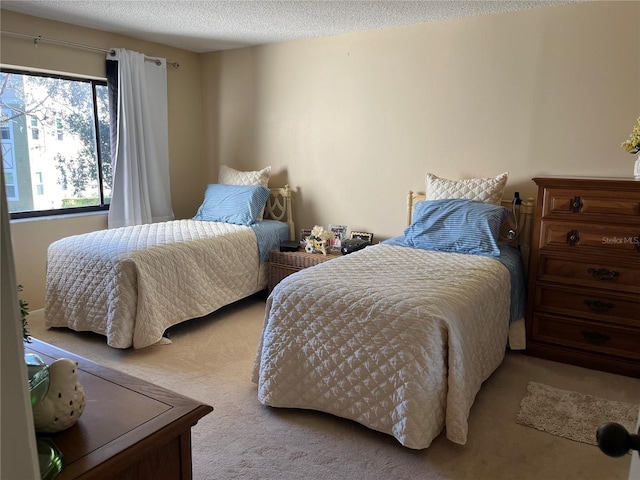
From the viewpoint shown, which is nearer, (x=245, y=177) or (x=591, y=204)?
(x=591, y=204)

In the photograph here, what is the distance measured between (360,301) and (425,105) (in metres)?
2.03

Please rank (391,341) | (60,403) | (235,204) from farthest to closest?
(235,204)
(391,341)
(60,403)

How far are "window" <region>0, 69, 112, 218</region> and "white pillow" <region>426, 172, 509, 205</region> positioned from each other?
2749mm

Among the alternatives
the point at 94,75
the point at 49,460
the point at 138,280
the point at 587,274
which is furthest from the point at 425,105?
the point at 49,460

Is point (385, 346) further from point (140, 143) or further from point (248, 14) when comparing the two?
point (140, 143)

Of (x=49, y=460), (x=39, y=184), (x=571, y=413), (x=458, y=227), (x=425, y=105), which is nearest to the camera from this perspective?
(x=49, y=460)

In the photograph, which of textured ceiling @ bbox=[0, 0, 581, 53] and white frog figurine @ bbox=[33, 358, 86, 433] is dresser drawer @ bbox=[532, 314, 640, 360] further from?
white frog figurine @ bbox=[33, 358, 86, 433]

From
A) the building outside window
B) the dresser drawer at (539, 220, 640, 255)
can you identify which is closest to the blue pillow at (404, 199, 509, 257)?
the dresser drawer at (539, 220, 640, 255)

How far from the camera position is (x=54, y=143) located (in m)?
3.88

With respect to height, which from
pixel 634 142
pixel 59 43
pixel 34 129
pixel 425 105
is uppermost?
pixel 59 43

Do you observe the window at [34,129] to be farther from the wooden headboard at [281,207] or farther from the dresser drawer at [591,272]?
the dresser drawer at [591,272]

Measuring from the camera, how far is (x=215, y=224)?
405 cm

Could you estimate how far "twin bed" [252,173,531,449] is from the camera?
205cm

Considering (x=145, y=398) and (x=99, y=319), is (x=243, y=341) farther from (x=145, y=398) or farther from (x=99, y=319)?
(x=145, y=398)
